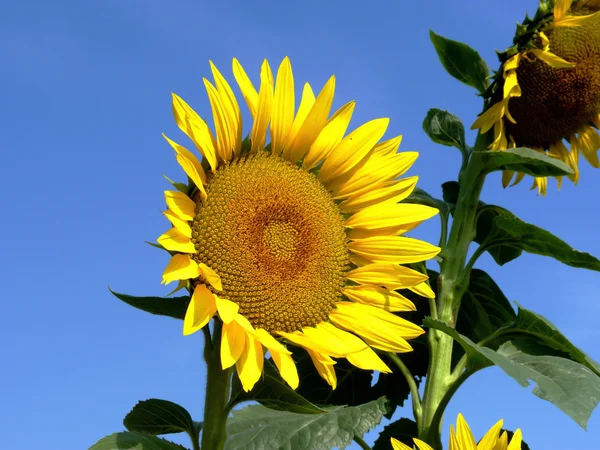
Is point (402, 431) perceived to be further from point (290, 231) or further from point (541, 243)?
point (290, 231)

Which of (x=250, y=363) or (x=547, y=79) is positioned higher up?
(x=547, y=79)

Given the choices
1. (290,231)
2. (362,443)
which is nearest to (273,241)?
(290,231)

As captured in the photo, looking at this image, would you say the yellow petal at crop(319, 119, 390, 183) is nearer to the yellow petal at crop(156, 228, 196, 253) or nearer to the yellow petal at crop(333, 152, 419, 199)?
the yellow petal at crop(333, 152, 419, 199)

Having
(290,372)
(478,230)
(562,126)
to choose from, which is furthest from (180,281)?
(562,126)

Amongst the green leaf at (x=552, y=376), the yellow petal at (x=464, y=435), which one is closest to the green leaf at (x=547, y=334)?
the green leaf at (x=552, y=376)

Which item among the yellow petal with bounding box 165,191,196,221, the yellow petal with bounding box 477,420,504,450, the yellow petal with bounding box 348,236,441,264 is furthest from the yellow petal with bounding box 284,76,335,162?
the yellow petal with bounding box 477,420,504,450
